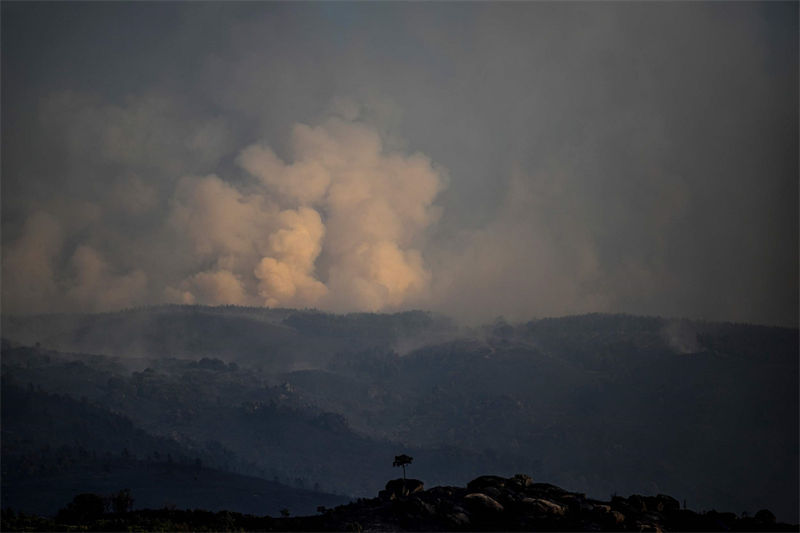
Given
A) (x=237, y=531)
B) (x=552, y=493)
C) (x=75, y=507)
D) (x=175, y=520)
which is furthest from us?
(x=75, y=507)

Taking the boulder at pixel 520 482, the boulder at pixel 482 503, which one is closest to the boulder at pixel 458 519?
the boulder at pixel 482 503

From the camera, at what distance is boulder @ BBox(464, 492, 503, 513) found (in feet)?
447

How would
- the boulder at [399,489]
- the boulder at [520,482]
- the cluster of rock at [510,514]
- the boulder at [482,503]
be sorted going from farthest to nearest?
the boulder at [399,489], the boulder at [520,482], the boulder at [482,503], the cluster of rock at [510,514]

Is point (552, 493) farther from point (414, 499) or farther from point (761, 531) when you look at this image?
point (761, 531)

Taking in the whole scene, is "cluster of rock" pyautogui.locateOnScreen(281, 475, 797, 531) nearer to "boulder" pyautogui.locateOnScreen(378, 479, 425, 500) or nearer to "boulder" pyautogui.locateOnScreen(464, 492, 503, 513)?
"boulder" pyautogui.locateOnScreen(464, 492, 503, 513)

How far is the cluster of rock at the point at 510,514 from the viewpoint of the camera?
5256 inches

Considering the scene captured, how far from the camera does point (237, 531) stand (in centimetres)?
12975

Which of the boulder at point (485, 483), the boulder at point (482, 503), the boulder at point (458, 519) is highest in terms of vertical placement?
the boulder at point (485, 483)

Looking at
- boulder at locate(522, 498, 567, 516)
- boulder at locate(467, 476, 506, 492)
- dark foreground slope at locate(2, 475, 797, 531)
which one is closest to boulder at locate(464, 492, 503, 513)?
dark foreground slope at locate(2, 475, 797, 531)

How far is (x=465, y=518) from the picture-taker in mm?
133625

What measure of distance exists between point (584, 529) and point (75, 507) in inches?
4018

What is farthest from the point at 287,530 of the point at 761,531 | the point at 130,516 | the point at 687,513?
the point at 761,531

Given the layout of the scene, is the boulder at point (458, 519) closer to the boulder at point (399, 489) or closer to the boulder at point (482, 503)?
the boulder at point (482, 503)

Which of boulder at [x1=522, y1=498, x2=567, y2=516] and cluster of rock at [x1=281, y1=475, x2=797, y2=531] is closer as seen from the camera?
cluster of rock at [x1=281, y1=475, x2=797, y2=531]
